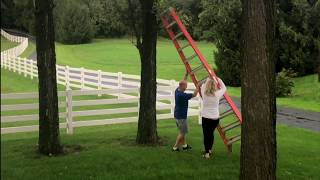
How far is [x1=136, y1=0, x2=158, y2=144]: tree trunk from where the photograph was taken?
11320 mm

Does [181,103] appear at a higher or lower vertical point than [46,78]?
lower

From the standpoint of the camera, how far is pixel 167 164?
9.36 m

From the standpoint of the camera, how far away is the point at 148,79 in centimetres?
1154

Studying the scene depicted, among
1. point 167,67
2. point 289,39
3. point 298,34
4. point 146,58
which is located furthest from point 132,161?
point 167,67

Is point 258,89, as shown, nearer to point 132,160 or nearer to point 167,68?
point 132,160

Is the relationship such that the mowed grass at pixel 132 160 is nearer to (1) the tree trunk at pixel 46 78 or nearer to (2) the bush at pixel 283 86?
(1) the tree trunk at pixel 46 78

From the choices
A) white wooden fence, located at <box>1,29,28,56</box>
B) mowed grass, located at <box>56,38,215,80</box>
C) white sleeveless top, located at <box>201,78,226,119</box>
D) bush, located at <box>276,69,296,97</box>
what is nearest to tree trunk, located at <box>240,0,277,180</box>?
white sleeveless top, located at <box>201,78,226,119</box>

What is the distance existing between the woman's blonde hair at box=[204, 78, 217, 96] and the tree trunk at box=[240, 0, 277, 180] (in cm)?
298

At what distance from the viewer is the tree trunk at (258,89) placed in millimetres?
6609

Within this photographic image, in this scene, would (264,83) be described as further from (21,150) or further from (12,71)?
(12,71)

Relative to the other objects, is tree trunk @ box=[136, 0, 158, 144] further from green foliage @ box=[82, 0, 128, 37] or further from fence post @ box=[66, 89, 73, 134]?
Answer: fence post @ box=[66, 89, 73, 134]

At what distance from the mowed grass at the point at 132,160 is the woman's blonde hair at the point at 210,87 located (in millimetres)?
1276

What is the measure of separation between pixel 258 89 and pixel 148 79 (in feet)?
16.8

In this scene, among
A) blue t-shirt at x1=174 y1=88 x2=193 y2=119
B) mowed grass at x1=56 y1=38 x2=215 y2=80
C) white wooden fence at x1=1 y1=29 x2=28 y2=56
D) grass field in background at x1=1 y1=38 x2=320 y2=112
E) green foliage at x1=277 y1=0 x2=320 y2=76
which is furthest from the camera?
white wooden fence at x1=1 y1=29 x2=28 y2=56
